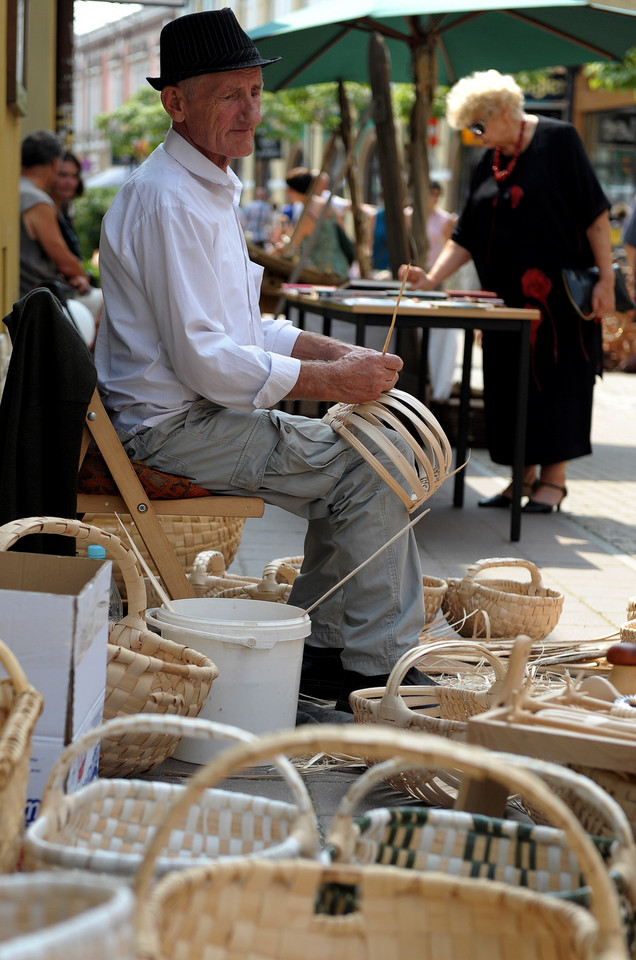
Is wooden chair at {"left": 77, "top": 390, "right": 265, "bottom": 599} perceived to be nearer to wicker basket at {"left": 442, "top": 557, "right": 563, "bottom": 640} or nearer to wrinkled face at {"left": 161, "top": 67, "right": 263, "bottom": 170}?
wrinkled face at {"left": 161, "top": 67, "right": 263, "bottom": 170}

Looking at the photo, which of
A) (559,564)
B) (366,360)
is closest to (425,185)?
(559,564)

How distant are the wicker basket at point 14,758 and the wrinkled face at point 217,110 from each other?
1841mm

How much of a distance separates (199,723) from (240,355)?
1.56 meters

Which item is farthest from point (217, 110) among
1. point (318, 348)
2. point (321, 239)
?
point (321, 239)

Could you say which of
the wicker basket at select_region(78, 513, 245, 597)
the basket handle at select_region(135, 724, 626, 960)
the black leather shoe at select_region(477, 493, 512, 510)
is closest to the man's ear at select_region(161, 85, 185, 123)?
the wicker basket at select_region(78, 513, 245, 597)

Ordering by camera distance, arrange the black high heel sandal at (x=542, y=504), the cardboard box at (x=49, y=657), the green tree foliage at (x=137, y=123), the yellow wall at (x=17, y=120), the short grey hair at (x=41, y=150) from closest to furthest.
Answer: the cardboard box at (x=49, y=657) → the black high heel sandal at (x=542, y=504) → the yellow wall at (x=17, y=120) → the short grey hair at (x=41, y=150) → the green tree foliage at (x=137, y=123)

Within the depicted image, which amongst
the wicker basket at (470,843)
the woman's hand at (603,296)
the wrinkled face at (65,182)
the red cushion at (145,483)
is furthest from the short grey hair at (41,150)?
the wicker basket at (470,843)

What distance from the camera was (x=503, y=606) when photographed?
3.76 meters

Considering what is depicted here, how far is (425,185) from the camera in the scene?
Result: 8383 mm

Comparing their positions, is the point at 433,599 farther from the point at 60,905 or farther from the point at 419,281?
the point at 419,281

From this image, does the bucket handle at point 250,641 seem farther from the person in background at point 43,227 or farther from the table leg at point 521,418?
the person in background at point 43,227

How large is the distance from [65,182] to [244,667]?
244 inches

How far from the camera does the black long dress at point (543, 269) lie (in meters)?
5.66

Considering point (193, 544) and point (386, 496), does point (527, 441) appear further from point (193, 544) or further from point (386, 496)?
point (386, 496)
